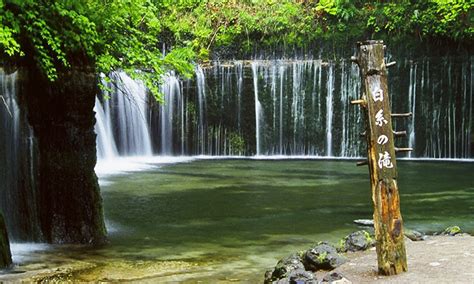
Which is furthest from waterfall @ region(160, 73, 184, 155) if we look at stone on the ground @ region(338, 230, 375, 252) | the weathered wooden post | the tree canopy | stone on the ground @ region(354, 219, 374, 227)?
the weathered wooden post

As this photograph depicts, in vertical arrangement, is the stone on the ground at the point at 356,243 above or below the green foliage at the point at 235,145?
below

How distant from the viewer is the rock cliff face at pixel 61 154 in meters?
9.88

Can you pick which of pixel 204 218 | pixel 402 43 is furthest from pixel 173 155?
pixel 204 218

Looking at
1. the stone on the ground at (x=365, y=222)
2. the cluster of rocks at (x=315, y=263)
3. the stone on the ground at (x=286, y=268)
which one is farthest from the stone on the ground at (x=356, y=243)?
the stone on the ground at (x=365, y=222)

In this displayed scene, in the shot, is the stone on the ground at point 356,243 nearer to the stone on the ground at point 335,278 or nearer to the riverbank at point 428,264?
the riverbank at point 428,264

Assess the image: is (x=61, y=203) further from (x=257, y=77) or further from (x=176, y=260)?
(x=257, y=77)

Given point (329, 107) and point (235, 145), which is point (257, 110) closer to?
point (235, 145)

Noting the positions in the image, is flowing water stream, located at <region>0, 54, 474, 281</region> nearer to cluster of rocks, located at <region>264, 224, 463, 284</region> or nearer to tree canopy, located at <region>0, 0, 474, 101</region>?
cluster of rocks, located at <region>264, 224, 463, 284</region>

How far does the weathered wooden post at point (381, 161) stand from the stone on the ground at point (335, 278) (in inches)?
14.6

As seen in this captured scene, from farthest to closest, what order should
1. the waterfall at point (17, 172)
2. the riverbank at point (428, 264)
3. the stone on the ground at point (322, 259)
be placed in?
the waterfall at point (17, 172), the stone on the ground at point (322, 259), the riverbank at point (428, 264)

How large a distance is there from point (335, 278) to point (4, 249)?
12.6 feet

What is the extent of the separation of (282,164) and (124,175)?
5441 millimetres

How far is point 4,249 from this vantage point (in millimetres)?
8539

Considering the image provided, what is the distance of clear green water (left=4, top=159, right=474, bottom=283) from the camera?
9164mm
